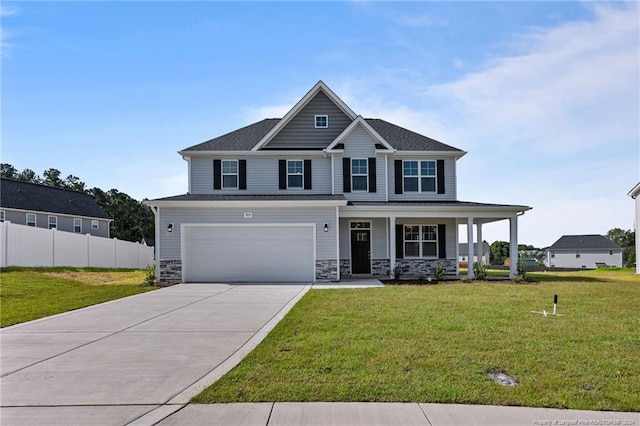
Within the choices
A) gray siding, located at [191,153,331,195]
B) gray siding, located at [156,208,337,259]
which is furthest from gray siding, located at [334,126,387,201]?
gray siding, located at [156,208,337,259]

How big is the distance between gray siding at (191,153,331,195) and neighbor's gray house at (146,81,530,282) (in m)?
0.05

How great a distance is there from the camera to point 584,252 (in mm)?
56719


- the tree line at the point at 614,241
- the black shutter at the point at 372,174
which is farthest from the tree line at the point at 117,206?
the tree line at the point at 614,241

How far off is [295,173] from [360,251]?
15.2 feet

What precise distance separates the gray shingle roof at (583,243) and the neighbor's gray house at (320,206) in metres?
46.5

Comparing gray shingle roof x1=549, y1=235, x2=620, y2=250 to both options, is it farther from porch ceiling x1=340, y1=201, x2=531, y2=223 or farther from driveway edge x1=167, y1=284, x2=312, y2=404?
driveway edge x1=167, y1=284, x2=312, y2=404

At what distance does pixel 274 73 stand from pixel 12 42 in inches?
292

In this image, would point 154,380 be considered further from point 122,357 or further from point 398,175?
point 398,175

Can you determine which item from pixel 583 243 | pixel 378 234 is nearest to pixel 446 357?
pixel 378 234

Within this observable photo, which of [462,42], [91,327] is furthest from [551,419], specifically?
[462,42]

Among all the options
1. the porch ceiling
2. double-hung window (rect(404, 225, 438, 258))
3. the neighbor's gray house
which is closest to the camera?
the neighbor's gray house

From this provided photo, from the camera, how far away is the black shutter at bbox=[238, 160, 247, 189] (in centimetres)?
1889

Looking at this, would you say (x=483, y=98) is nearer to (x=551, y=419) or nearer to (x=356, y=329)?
(x=356, y=329)

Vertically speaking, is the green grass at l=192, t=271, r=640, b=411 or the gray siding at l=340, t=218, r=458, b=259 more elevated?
the gray siding at l=340, t=218, r=458, b=259
